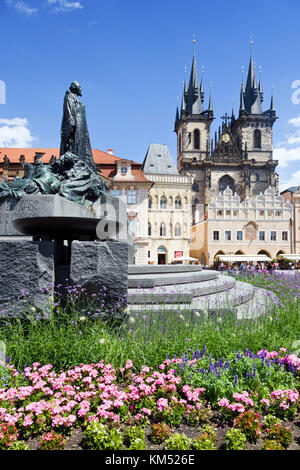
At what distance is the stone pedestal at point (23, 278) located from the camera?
3.61m

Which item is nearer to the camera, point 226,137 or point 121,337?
point 121,337

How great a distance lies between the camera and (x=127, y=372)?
10.0ft

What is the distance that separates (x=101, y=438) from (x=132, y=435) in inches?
8.4

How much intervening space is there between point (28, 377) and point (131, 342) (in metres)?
1.03

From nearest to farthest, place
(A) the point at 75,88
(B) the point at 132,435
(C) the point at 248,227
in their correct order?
(B) the point at 132,435, (A) the point at 75,88, (C) the point at 248,227

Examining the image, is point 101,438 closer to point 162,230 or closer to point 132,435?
point 132,435

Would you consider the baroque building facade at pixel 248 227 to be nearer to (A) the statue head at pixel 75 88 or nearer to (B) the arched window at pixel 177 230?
(B) the arched window at pixel 177 230

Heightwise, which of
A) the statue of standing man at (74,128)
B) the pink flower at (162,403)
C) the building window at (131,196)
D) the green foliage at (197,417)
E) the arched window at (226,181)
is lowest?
the green foliage at (197,417)

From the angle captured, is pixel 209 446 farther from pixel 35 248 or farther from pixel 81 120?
pixel 81 120

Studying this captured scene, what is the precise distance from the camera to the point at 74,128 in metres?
8.59

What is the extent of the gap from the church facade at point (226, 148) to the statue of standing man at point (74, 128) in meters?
55.5

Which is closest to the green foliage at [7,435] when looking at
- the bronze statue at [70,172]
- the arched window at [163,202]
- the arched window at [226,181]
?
the bronze statue at [70,172]

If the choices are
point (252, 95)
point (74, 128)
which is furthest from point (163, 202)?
point (252, 95)
